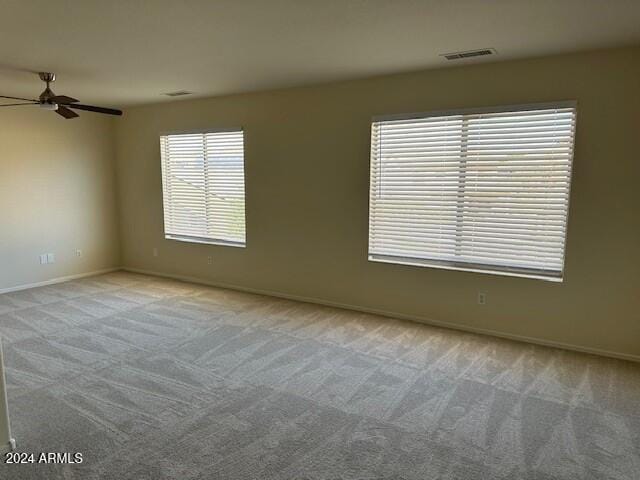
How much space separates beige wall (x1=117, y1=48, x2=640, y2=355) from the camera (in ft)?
11.7

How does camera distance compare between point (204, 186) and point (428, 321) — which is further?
point (204, 186)

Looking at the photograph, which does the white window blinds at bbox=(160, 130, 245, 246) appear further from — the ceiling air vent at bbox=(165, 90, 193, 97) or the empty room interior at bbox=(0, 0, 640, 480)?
the ceiling air vent at bbox=(165, 90, 193, 97)

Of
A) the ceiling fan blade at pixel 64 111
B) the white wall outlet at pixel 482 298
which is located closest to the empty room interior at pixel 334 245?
the white wall outlet at pixel 482 298

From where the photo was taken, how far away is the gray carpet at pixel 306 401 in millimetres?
2326

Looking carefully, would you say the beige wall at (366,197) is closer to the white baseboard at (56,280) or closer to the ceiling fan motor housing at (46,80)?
the white baseboard at (56,280)

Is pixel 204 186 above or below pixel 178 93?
below

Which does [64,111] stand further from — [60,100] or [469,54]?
[469,54]

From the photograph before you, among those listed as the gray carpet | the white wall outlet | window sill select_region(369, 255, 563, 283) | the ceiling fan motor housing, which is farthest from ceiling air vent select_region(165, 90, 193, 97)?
the white wall outlet

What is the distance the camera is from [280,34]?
3062 mm

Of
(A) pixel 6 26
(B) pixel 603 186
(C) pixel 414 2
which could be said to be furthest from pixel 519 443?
(A) pixel 6 26

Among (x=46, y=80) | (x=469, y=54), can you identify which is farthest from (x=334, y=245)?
(x=46, y=80)

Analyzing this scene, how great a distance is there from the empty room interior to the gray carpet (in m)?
0.02

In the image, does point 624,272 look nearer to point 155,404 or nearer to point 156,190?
point 155,404

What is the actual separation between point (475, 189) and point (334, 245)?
173 cm
